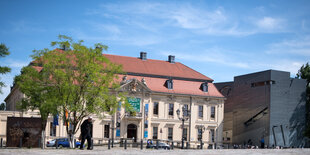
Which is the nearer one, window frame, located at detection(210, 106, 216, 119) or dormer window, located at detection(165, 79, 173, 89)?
dormer window, located at detection(165, 79, 173, 89)

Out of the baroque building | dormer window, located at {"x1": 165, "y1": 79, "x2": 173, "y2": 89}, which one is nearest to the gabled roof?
the baroque building

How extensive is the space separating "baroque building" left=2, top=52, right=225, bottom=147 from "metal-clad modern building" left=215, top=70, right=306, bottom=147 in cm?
603

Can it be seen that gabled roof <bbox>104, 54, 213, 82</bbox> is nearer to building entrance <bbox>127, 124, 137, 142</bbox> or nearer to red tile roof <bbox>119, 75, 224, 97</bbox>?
red tile roof <bbox>119, 75, 224, 97</bbox>

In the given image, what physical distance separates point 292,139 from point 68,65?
43475 mm

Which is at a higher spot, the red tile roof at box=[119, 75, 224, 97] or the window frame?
the red tile roof at box=[119, 75, 224, 97]

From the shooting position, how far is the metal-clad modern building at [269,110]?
70562 mm

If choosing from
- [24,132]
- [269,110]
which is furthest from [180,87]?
[24,132]

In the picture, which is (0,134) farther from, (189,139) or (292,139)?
(292,139)

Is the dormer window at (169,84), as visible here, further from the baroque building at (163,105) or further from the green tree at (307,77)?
the green tree at (307,77)

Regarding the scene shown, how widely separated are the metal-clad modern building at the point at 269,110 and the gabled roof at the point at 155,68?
26.8 ft

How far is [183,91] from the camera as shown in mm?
68312

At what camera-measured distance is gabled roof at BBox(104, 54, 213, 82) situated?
67.9 meters

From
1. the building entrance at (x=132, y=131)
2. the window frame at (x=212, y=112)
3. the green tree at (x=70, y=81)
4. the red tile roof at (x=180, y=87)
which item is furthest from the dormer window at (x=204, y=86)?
the green tree at (x=70, y=81)

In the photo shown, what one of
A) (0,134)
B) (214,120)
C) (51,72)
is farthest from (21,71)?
(214,120)
